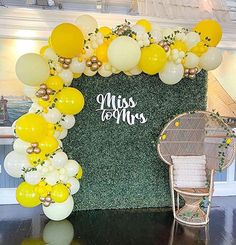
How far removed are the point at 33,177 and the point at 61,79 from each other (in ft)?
3.49

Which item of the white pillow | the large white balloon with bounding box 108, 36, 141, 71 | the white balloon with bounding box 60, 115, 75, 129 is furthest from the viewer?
the white pillow

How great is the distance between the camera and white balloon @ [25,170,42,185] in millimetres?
3273

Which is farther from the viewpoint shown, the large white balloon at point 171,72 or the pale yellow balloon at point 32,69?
the large white balloon at point 171,72

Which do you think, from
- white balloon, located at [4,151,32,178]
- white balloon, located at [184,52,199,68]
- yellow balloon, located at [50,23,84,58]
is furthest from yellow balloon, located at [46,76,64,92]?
white balloon, located at [184,52,199,68]

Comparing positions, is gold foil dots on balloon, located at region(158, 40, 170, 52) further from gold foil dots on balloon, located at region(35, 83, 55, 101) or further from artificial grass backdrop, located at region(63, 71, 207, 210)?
gold foil dots on balloon, located at region(35, 83, 55, 101)

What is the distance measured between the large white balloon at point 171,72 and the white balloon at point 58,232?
6.53 feet

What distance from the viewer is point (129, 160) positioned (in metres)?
4.05

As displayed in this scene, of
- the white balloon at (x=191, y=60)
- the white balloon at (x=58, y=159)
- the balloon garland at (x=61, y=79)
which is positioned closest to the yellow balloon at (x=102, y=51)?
the balloon garland at (x=61, y=79)

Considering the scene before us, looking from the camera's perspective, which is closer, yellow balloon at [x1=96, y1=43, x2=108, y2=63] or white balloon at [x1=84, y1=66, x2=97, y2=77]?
yellow balloon at [x1=96, y1=43, x2=108, y2=63]

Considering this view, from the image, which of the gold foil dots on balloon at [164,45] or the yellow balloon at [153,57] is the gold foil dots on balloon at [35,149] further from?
the gold foil dots on balloon at [164,45]

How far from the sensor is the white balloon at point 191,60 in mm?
3661

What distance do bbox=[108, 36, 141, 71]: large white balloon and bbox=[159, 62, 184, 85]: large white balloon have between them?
47 cm

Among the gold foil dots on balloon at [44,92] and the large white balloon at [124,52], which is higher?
the large white balloon at [124,52]

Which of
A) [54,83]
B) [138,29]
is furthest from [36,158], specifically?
[138,29]
